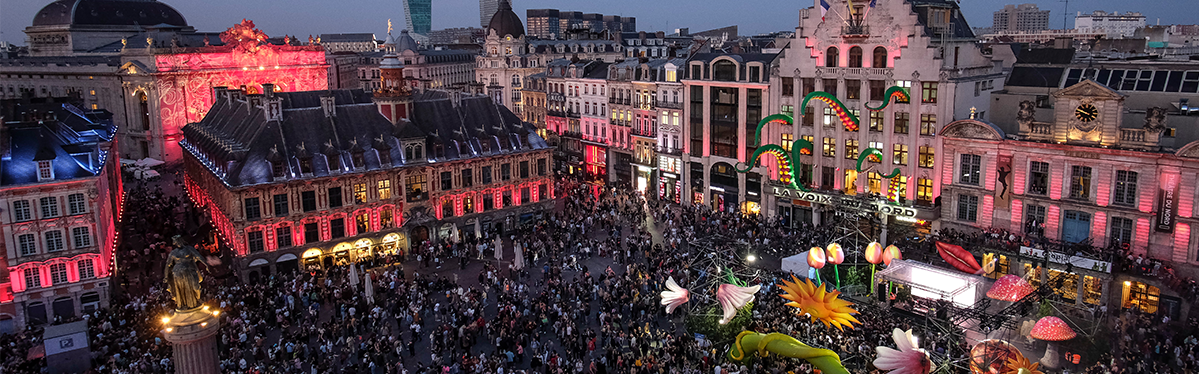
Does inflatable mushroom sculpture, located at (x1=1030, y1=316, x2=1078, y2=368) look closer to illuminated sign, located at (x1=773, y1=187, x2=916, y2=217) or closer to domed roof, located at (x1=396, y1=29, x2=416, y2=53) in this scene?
illuminated sign, located at (x1=773, y1=187, x2=916, y2=217)

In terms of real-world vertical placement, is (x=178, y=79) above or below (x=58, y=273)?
above

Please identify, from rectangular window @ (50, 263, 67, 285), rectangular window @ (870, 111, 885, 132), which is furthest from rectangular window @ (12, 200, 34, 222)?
rectangular window @ (870, 111, 885, 132)

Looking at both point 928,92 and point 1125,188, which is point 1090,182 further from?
point 928,92

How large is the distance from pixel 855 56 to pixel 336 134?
3859 cm

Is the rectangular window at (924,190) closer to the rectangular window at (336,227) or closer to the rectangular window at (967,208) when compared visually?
the rectangular window at (967,208)

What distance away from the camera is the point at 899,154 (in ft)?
196

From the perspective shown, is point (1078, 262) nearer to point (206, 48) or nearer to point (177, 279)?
point (177, 279)

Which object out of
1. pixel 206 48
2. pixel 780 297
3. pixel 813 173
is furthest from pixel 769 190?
pixel 206 48

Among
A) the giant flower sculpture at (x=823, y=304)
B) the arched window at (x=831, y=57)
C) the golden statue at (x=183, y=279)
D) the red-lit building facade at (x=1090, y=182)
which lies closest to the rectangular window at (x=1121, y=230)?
the red-lit building facade at (x=1090, y=182)

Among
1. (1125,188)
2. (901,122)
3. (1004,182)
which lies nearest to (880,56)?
(901,122)

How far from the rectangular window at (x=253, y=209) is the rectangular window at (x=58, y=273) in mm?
10623

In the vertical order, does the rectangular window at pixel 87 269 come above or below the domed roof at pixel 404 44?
below

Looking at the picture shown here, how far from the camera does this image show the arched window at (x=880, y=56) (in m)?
59.7

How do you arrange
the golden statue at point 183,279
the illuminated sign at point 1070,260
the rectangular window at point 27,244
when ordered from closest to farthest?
the golden statue at point 183,279 → the illuminated sign at point 1070,260 → the rectangular window at point 27,244
